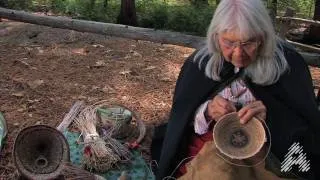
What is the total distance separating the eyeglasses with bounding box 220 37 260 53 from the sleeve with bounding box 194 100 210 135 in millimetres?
384

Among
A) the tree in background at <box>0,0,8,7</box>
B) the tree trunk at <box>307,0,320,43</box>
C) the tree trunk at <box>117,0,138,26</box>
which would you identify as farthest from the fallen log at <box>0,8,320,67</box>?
the tree in background at <box>0,0,8,7</box>

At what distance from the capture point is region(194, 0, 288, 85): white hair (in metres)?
2.37

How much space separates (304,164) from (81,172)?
4.87 feet

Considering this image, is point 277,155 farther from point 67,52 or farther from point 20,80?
point 67,52

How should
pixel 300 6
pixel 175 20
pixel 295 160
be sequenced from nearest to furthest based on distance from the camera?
pixel 295 160 → pixel 175 20 → pixel 300 6

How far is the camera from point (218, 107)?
2488 mm

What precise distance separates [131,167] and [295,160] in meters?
1.41

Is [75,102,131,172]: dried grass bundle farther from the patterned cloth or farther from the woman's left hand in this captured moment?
the woman's left hand

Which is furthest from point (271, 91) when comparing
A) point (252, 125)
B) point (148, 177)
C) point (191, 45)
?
point (191, 45)

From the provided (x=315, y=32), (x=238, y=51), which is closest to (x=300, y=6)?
(x=315, y=32)

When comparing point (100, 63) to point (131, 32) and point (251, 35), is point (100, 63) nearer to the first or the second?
point (131, 32)

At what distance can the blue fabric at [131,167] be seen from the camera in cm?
351

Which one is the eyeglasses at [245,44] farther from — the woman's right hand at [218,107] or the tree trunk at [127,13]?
the tree trunk at [127,13]

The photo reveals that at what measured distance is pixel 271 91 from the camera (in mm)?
2619
